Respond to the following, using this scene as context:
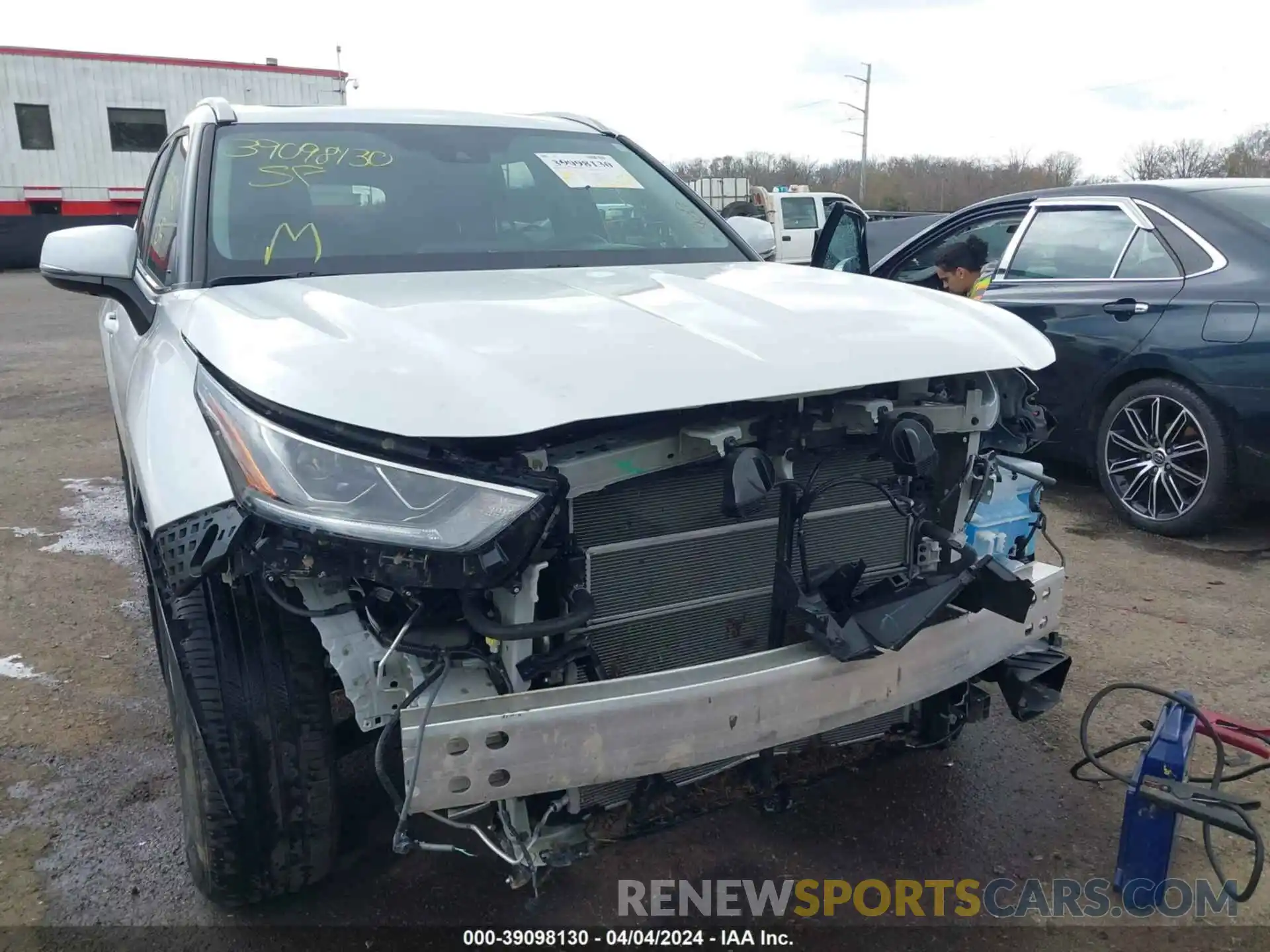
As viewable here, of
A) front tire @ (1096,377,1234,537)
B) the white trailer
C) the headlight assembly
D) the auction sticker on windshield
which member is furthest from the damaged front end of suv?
the white trailer

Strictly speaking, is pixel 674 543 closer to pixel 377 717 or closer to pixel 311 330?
pixel 377 717

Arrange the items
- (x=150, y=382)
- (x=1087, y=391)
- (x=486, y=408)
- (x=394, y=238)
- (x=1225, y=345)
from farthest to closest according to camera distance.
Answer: (x=1087, y=391) < (x=1225, y=345) < (x=394, y=238) < (x=150, y=382) < (x=486, y=408)

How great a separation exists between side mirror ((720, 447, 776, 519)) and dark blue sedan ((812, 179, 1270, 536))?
2.50m

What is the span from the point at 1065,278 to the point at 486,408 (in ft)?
14.1

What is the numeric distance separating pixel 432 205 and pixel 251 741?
5.89 ft

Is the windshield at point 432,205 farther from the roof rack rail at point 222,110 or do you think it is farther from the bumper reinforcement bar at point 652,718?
the bumper reinforcement bar at point 652,718

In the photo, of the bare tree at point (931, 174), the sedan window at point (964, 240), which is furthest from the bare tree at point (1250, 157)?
the sedan window at point (964, 240)

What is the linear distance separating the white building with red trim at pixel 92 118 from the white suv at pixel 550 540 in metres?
18.6

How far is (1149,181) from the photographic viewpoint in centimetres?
515

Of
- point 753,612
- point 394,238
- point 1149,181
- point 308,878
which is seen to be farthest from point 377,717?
point 1149,181

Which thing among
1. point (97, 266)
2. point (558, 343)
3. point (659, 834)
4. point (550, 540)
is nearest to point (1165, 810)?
point (659, 834)

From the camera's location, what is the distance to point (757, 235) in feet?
12.4

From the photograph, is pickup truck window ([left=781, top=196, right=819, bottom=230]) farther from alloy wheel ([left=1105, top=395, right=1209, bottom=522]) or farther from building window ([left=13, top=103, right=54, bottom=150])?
building window ([left=13, top=103, right=54, bottom=150])

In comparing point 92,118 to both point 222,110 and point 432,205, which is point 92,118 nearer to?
point 222,110
